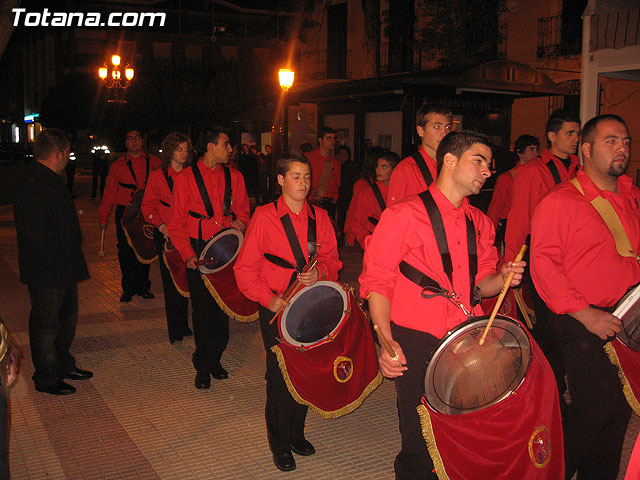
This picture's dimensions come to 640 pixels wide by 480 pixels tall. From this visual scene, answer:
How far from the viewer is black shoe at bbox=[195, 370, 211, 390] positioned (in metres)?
5.62

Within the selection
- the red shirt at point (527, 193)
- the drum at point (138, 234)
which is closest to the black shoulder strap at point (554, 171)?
the red shirt at point (527, 193)

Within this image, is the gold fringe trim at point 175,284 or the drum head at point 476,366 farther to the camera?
the gold fringe trim at point 175,284

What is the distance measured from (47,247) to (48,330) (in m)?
0.67

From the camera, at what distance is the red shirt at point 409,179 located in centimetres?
495

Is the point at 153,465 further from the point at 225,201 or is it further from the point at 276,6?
the point at 276,6

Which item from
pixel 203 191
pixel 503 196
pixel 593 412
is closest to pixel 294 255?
pixel 203 191

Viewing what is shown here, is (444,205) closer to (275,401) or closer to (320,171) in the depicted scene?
(275,401)

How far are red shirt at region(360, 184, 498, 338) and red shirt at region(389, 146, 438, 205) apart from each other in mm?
1799

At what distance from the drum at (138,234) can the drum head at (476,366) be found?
5.94m

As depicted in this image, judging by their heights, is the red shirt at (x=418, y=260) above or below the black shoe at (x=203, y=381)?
above

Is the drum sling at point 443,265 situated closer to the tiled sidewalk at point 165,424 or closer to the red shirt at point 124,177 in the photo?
the tiled sidewalk at point 165,424

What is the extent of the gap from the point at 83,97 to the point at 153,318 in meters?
46.6

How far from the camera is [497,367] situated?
2.78 m

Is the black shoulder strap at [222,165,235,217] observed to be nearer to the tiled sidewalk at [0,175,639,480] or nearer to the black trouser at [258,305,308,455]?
the tiled sidewalk at [0,175,639,480]
